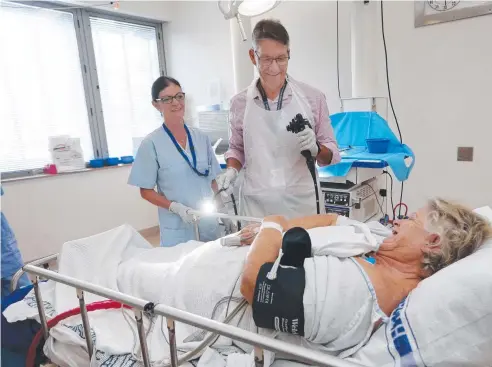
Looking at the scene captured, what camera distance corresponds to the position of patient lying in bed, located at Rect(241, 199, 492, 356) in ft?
2.66

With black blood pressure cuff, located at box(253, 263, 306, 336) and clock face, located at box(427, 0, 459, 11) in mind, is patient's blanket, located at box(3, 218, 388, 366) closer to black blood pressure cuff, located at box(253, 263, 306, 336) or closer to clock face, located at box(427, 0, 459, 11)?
black blood pressure cuff, located at box(253, 263, 306, 336)

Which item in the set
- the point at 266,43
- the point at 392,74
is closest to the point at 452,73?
the point at 392,74

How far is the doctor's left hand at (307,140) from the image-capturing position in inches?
55.2

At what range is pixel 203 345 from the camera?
0.85 metres

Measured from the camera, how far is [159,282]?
3.78 ft

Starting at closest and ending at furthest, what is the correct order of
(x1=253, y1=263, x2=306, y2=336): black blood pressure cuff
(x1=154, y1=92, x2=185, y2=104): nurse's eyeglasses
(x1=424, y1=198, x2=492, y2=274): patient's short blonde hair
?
1. (x1=253, y1=263, x2=306, y2=336): black blood pressure cuff
2. (x1=424, y1=198, x2=492, y2=274): patient's short blonde hair
3. (x1=154, y1=92, x2=185, y2=104): nurse's eyeglasses

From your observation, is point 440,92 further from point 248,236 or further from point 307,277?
point 307,277

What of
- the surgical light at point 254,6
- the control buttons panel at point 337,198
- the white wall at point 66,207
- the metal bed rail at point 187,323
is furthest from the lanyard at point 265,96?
the white wall at point 66,207

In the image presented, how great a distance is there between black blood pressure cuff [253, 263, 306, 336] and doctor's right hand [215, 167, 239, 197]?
30.2 inches

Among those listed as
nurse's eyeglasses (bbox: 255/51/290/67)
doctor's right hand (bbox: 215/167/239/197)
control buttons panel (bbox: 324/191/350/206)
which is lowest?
control buttons panel (bbox: 324/191/350/206)

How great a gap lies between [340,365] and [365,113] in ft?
6.70

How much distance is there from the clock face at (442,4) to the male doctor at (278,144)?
1.43 meters

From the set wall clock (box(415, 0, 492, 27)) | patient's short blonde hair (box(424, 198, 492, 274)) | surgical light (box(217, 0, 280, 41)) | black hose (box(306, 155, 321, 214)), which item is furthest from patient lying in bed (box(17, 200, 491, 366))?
wall clock (box(415, 0, 492, 27))

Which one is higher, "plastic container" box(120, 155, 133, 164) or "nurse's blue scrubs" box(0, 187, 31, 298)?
"plastic container" box(120, 155, 133, 164)
